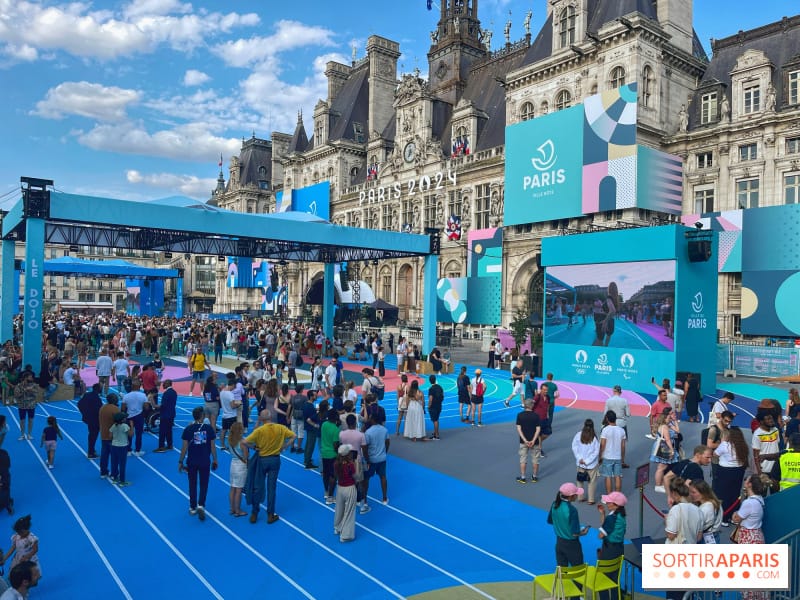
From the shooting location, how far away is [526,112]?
40656 millimetres

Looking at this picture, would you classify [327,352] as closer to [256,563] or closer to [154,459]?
[154,459]

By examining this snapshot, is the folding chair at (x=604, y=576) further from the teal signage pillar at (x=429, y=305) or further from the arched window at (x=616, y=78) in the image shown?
the arched window at (x=616, y=78)

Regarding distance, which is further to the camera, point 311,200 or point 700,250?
point 311,200

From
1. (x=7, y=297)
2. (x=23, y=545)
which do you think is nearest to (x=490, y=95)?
(x=7, y=297)

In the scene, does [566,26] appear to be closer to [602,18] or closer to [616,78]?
[602,18]

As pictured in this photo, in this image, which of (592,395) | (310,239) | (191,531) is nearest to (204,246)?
(310,239)

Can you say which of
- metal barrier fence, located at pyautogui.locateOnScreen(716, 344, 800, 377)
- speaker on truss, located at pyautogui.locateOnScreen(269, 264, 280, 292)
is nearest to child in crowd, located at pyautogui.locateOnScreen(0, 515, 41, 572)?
metal barrier fence, located at pyautogui.locateOnScreen(716, 344, 800, 377)

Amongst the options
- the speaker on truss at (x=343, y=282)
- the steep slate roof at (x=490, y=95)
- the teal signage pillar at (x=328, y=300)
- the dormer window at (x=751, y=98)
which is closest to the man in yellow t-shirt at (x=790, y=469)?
the teal signage pillar at (x=328, y=300)

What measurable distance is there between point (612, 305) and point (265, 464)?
18617 millimetres

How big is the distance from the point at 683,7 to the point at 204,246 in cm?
3383

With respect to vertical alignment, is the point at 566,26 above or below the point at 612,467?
above

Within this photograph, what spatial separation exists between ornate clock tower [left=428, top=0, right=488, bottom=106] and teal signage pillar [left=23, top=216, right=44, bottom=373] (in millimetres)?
41327

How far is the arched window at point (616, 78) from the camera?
3428cm

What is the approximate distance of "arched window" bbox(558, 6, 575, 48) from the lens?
38.0 m
